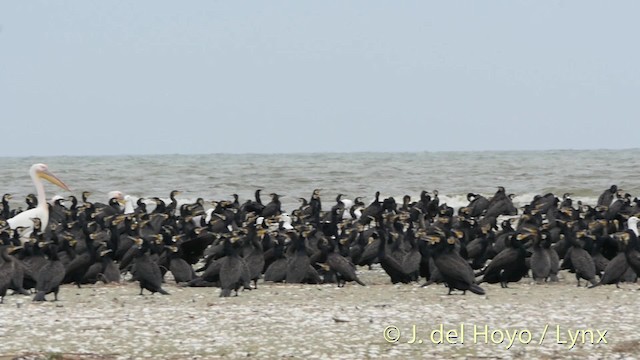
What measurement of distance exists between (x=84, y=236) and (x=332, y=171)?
40531 millimetres

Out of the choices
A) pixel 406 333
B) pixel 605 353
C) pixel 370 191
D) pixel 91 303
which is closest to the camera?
pixel 605 353

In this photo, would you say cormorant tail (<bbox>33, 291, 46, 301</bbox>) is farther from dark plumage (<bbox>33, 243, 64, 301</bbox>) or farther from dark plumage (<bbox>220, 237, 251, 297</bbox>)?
dark plumage (<bbox>220, 237, 251, 297</bbox>)

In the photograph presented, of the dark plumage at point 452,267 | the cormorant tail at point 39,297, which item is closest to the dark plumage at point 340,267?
the dark plumage at point 452,267

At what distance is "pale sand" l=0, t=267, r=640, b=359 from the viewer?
37.6 ft

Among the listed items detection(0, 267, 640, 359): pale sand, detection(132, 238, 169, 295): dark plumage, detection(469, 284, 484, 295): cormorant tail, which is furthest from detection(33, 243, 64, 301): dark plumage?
detection(469, 284, 484, 295): cormorant tail

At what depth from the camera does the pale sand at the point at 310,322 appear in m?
11.5

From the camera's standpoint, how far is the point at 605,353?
37.1ft

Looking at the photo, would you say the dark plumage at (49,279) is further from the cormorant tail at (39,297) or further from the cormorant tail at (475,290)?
the cormorant tail at (475,290)

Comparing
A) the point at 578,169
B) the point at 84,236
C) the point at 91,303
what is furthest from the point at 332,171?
the point at 91,303

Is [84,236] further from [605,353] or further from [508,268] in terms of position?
[605,353]

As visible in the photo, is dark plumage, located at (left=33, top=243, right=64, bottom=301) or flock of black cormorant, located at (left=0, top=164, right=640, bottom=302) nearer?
dark plumage, located at (left=33, top=243, right=64, bottom=301)

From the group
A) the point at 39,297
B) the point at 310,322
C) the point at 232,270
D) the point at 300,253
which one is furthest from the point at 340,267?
the point at 39,297

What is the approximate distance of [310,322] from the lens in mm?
12828

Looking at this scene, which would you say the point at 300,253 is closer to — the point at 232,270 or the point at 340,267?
the point at 340,267
